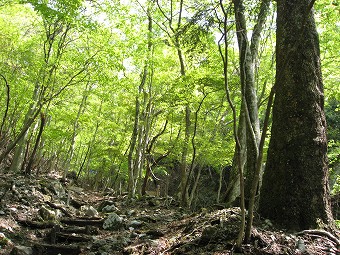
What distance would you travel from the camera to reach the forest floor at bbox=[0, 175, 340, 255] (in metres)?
3.90

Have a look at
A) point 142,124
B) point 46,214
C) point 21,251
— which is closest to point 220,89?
point 142,124

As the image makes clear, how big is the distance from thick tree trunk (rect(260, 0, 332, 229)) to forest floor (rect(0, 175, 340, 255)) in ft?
1.04

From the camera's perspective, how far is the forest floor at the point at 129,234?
3.90m

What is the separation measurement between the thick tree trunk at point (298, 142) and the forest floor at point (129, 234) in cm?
32

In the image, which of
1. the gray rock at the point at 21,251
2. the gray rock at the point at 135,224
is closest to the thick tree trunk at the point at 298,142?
the gray rock at the point at 135,224

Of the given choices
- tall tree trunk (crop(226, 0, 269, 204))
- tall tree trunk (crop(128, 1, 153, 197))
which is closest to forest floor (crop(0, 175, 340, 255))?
tall tree trunk (crop(226, 0, 269, 204))

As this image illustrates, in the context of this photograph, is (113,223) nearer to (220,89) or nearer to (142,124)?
(220,89)

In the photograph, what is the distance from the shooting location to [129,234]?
637cm

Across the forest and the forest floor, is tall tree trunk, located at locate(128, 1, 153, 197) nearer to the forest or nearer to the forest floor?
the forest

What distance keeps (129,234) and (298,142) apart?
395 cm

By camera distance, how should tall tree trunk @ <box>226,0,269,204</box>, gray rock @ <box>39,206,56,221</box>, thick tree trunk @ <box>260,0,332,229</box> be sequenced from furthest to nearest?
1. gray rock @ <box>39,206,56,221</box>
2. tall tree trunk @ <box>226,0,269,204</box>
3. thick tree trunk @ <box>260,0,332,229</box>

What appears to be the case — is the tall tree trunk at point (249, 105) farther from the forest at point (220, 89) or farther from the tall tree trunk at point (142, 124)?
the tall tree trunk at point (142, 124)

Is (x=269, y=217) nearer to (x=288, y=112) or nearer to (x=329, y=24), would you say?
(x=288, y=112)

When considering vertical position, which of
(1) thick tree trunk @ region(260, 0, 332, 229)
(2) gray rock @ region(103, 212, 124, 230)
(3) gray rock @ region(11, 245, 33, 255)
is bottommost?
(3) gray rock @ region(11, 245, 33, 255)
